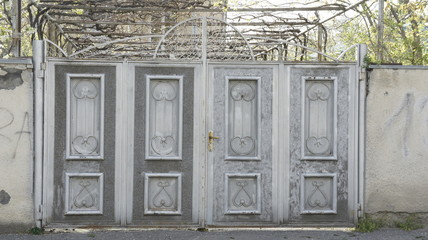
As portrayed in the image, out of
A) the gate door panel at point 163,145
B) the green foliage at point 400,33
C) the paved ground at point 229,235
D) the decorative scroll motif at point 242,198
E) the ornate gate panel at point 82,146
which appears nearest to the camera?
the paved ground at point 229,235

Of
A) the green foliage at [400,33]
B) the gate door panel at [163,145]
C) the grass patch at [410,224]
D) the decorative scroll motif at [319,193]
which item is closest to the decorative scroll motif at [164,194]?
the gate door panel at [163,145]

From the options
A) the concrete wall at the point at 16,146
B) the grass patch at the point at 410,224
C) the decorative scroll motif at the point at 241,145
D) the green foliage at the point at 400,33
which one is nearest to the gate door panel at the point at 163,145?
the decorative scroll motif at the point at 241,145

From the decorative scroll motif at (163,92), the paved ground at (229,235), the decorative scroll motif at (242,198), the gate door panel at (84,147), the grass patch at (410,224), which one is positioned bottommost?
the paved ground at (229,235)

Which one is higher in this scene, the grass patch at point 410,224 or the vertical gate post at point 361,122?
the vertical gate post at point 361,122

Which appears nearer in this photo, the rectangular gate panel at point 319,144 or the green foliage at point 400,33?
the rectangular gate panel at point 319,144

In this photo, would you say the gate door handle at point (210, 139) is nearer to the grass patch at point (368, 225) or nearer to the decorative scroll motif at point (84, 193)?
the decorative scroll motif at point (84, 193)

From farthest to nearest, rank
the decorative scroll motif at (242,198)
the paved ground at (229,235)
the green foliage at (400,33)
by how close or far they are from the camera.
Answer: the green foliage at (400,33)
the decorative scroll motif at (242,198)
the paved ground at (229,235)

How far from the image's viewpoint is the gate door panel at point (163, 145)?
7.26m

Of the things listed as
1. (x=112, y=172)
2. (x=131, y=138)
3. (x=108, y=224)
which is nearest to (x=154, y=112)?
(x=131, y=138)

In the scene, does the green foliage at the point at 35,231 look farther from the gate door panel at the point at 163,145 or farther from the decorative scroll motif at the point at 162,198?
the decorative scroll motif at the point at 162,198

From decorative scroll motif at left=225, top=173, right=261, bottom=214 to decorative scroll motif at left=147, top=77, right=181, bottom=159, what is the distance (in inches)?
32.6

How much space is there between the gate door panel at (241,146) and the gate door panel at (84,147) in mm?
1315

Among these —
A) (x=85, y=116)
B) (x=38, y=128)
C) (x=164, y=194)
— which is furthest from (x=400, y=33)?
(x=38, y=128)

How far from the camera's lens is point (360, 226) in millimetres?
7355
